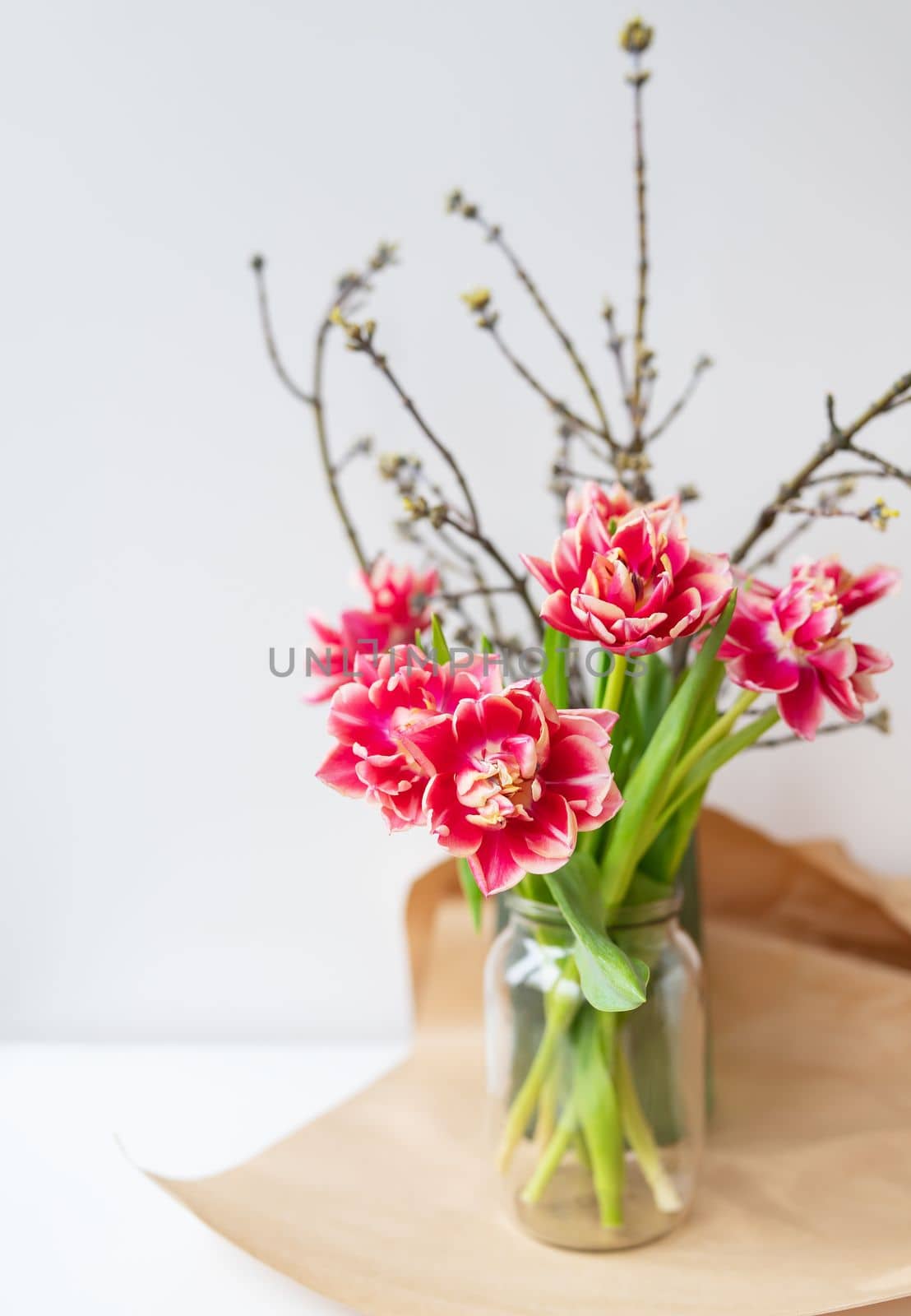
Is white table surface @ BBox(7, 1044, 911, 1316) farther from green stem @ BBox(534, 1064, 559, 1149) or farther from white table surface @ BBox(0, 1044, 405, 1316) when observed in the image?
green stem @ BBox(534, 1064, 559, 1149)

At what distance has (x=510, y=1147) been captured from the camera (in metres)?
0.68

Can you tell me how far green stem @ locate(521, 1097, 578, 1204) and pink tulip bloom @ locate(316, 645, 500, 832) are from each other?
10.2 inches

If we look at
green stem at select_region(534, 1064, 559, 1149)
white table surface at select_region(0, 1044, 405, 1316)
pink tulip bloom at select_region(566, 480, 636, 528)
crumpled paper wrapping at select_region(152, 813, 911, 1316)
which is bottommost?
white table surface at select_region(0, 1044, 405, 1316)

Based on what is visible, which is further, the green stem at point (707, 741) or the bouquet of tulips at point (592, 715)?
the green stem at point (707, 741)

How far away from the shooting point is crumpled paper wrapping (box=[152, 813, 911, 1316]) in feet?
2.07

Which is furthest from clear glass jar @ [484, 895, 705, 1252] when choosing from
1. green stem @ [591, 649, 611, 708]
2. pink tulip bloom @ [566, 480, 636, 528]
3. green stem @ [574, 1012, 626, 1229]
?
pink tulip bloom @ [566, 480, 636, 528]

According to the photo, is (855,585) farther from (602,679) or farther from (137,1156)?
(137,1156)

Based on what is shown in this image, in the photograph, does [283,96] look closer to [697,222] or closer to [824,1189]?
[697,222]

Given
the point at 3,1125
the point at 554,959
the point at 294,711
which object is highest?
the point at 294,711

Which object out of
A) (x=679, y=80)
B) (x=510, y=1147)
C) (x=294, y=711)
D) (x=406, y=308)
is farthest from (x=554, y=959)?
(x=679, y=80)

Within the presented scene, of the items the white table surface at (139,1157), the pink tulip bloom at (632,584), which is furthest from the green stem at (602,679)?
the white table surface at (139,1157)

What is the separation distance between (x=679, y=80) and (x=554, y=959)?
2.15 feet

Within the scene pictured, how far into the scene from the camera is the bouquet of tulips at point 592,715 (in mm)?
488

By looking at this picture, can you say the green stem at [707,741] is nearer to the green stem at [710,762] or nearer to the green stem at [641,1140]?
the green stem at [710,762]
